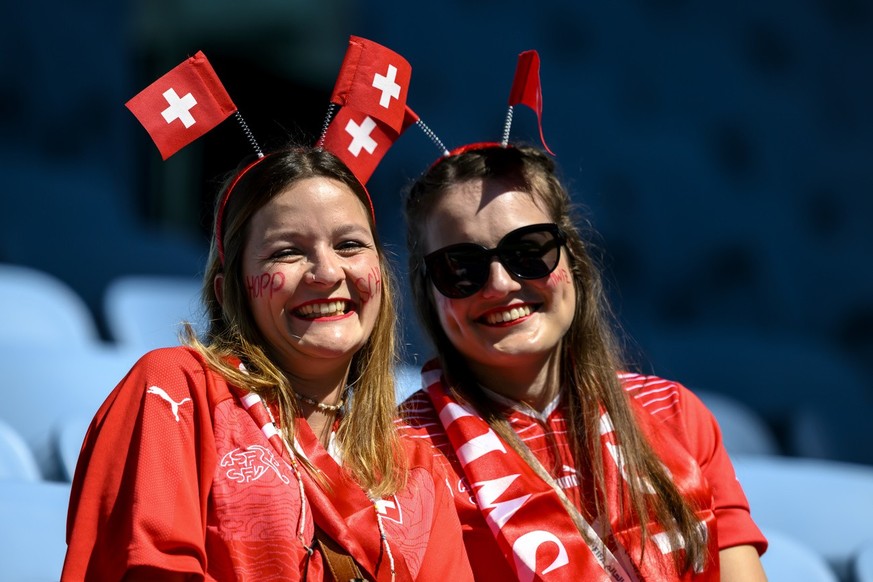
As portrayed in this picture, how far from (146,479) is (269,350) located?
36cm

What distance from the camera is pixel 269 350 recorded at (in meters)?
1.78

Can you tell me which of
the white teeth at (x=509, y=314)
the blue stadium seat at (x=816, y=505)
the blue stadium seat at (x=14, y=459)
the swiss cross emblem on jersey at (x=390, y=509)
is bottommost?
the blue stadium seat at (x=816, y=505)

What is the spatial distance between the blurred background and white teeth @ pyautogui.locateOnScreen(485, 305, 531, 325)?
2.62 m

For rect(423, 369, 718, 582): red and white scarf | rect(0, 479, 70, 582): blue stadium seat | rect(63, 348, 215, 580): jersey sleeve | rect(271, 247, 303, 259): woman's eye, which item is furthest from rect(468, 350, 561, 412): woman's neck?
rect(0, 479, 70, 582): blue stadium seat

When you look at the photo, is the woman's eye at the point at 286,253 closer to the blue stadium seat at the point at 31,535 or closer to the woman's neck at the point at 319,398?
the woman's neck at the point at 319,398

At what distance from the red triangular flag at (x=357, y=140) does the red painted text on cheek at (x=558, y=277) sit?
373 millimetres

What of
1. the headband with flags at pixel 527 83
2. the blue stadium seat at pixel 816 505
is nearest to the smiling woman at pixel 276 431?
the headband with flags at pixel 527 83

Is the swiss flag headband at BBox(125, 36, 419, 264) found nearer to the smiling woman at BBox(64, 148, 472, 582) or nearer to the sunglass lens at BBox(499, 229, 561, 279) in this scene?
the smiling woman at BBox(64, 148, 472, 582)

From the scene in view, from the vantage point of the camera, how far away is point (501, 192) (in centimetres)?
201

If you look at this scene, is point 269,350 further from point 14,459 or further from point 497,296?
point 14,459

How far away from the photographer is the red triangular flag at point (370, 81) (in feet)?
6.43

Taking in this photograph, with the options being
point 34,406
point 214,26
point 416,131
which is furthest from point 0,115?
point 34,406

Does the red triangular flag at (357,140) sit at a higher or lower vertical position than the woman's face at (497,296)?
higher

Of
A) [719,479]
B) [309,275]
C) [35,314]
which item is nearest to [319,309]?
[309,275]
